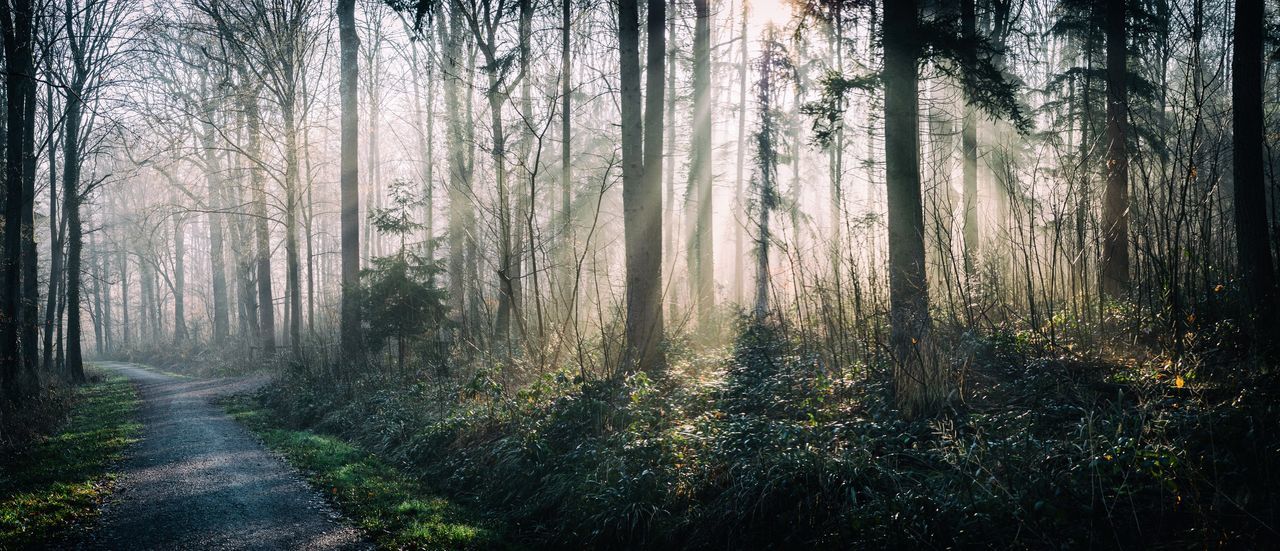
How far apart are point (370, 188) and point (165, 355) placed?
13.9 m

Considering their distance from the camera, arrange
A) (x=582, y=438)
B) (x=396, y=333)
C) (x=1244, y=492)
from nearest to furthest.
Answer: (x=1244, y=492) < (x=582, y=438) < (x=396, y=333)

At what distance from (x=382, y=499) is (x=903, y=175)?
20.8 feet

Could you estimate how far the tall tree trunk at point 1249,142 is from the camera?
5641 millimetres

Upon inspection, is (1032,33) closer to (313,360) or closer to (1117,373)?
(1117,373)

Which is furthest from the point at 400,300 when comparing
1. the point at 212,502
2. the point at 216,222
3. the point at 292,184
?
the point at 216,222

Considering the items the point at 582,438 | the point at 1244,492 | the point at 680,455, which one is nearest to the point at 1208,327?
the point at 1244,492

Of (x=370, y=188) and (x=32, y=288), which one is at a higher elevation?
(x=370, y=188)

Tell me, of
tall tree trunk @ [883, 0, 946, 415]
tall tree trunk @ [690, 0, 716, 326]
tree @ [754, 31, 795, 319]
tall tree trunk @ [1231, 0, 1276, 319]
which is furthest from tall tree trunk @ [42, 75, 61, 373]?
tall tree trunk @ [1231, 0, 1276, 319]

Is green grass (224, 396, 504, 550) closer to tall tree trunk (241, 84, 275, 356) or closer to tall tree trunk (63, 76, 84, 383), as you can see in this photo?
tall tree trunk (241, 84, 275, 356)

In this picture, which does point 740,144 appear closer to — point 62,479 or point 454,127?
point 454,127

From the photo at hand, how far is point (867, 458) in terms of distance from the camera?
14.8ft

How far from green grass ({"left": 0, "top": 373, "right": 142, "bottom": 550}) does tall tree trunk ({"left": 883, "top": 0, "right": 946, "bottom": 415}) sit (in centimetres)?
748

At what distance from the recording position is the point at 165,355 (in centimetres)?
3098

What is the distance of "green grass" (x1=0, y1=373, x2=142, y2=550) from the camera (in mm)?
5156
